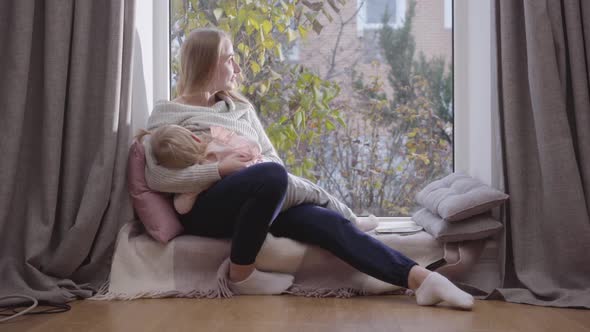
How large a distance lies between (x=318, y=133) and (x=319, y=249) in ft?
2.48

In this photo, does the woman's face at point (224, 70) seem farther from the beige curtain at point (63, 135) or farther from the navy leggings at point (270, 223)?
the navy leggings at point (270, 223)

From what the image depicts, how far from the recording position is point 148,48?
8.84 feet

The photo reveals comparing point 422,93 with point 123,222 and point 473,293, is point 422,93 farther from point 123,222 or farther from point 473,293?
point 123,222

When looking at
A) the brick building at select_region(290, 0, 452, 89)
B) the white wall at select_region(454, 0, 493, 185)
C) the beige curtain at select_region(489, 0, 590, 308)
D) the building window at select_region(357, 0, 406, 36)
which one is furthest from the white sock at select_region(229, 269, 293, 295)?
the building window at select_region(357, 0, 406, 36)

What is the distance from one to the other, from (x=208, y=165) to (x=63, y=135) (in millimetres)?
534


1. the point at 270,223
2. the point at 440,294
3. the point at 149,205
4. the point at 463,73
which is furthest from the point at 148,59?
the point at 440,294

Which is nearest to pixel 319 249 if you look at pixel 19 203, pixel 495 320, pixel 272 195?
pixel 272 195

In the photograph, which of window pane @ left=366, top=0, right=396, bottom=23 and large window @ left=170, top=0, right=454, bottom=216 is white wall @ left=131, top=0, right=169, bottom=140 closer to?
large window @ left=170, top=0, right=454, bottom=216

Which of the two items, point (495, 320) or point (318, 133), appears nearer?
point (495, 320)

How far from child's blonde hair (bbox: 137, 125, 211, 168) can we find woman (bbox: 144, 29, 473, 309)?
0.03 meters

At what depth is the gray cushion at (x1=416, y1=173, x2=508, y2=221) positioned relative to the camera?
7.30ft

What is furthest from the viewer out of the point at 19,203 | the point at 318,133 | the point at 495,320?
the point at 318,133

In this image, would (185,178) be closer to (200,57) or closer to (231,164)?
(231,164)

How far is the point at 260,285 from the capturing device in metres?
2.19
